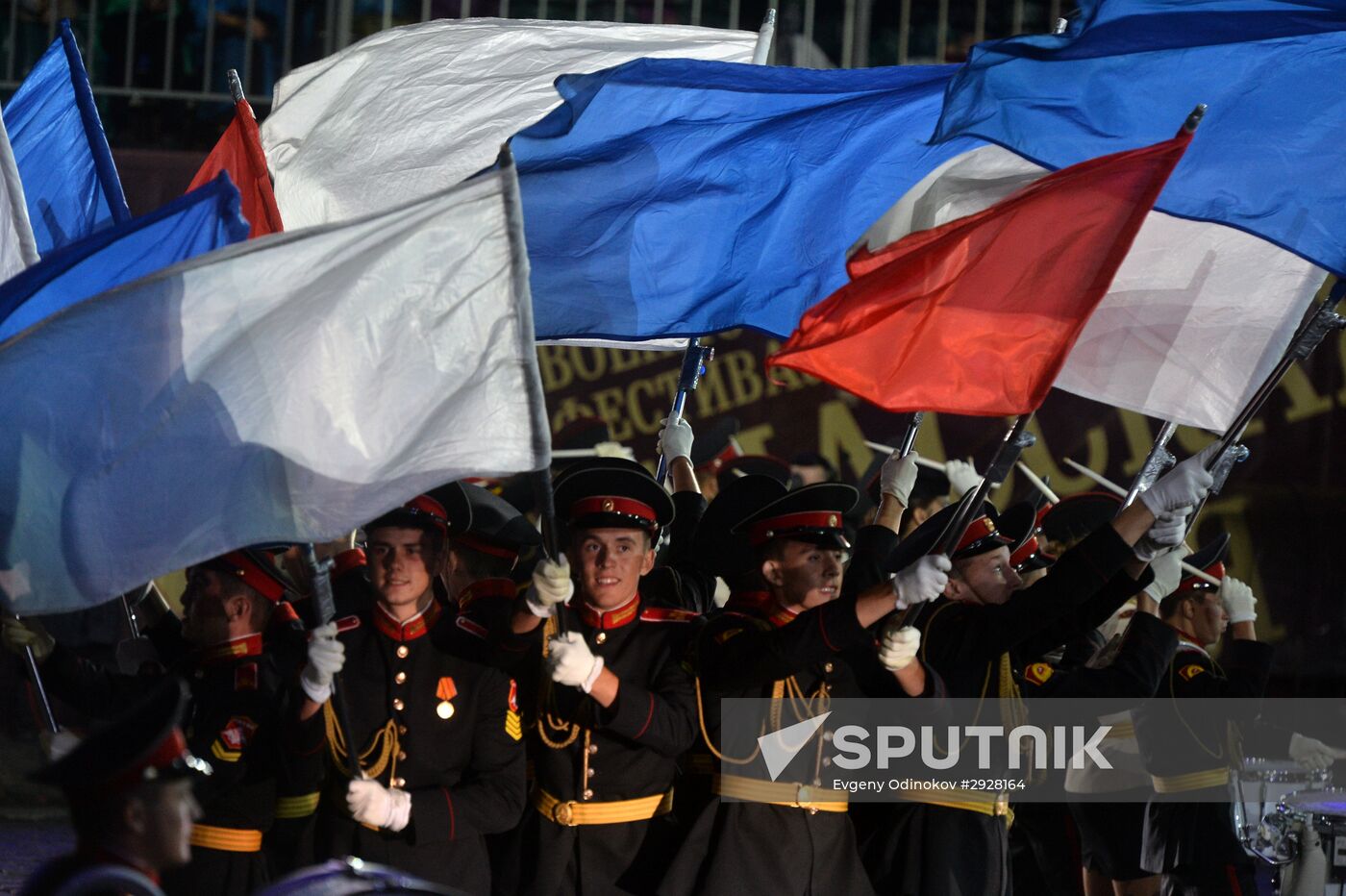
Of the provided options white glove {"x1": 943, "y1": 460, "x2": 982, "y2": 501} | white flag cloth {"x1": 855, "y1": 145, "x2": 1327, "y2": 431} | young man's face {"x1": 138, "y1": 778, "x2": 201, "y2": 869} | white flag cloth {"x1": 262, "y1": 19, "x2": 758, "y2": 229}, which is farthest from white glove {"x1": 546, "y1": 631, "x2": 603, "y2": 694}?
white glove {"x1": 943, "y1": 460, "x2": 982, "y2": 501}

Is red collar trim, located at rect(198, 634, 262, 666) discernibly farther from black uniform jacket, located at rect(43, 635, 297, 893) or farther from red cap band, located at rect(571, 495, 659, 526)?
red cap band, located at rect(571, 495, 659, 526)

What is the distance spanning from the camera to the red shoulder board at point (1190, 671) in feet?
24.0

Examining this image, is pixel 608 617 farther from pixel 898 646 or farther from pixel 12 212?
pixel 12 212

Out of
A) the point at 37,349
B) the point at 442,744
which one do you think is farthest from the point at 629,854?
the point at 37,349

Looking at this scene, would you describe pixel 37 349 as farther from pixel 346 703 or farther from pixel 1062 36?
pixel 1062 36

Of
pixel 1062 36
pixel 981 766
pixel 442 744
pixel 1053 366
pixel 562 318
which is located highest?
pixel 1062 36

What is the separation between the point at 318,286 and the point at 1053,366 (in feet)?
6.37

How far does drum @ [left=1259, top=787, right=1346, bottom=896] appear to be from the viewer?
6777 mm

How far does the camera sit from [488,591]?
18.7 feet

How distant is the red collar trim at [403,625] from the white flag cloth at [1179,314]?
1902mm

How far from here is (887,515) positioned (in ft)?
21.1

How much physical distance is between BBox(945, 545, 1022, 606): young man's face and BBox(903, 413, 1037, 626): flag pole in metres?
0.97

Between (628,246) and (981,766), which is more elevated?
(628,246)

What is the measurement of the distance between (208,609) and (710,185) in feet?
7.17
